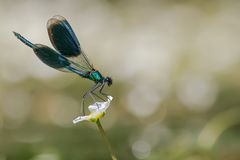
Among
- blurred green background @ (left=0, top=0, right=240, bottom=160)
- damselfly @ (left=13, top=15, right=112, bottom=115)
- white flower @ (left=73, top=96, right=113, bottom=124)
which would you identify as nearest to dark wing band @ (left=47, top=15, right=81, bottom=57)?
damselfly @ (left=13, top=15, right=112, bottom=115)

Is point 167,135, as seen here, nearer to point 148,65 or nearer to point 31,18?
point 148,65

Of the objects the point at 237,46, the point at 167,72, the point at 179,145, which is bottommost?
the point at 179,145

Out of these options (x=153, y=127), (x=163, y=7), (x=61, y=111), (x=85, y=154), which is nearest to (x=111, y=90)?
(x=61, y=111)

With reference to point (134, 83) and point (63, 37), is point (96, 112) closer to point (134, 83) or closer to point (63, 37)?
point (63, 37)

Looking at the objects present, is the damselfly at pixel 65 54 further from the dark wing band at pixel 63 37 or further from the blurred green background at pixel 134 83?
the blurred green background at pixel 134 83

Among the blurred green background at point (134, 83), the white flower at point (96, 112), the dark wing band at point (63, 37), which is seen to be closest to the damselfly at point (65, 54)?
the dark wing band at point (63, 37)
